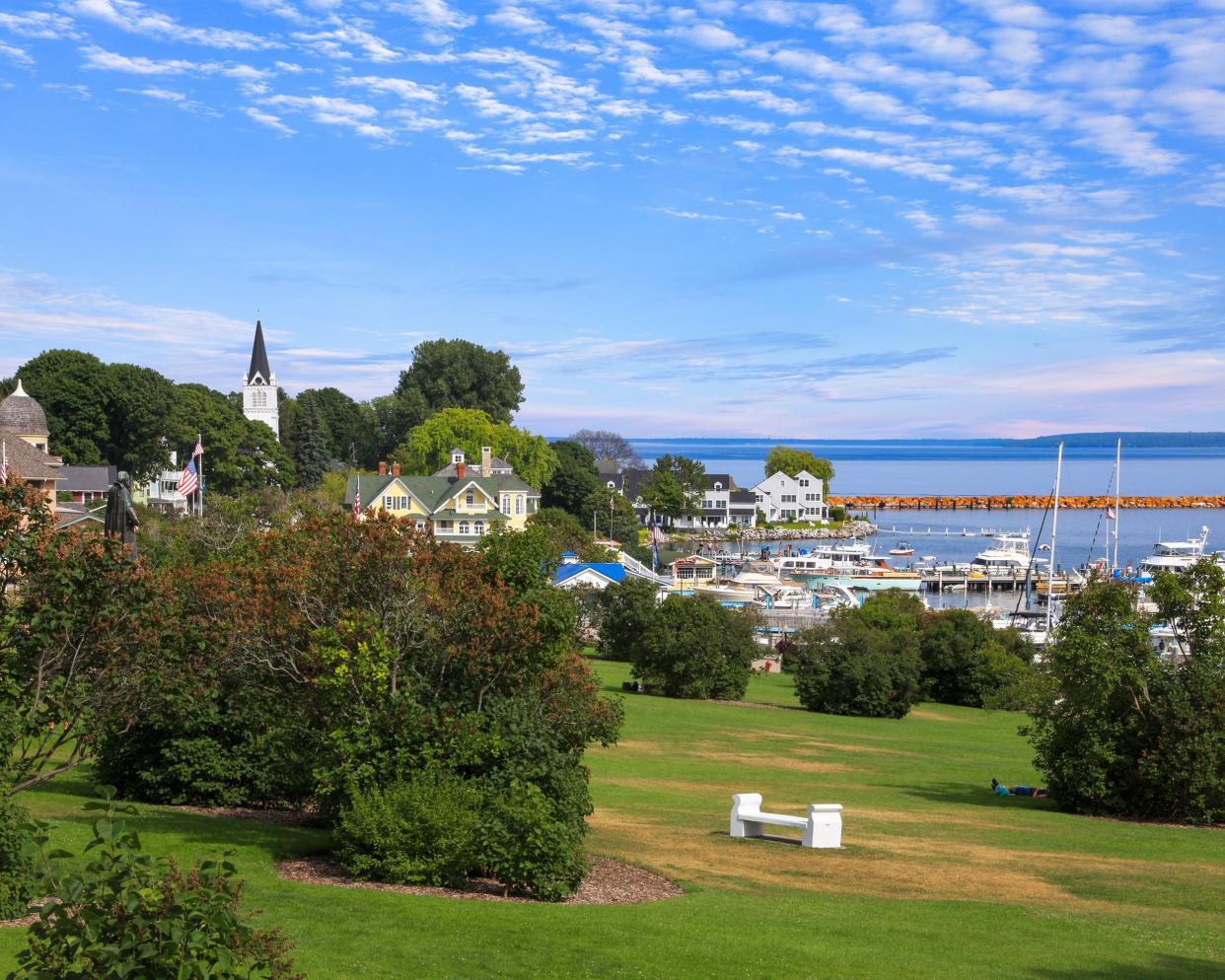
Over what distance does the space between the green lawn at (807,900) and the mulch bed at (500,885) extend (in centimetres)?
42

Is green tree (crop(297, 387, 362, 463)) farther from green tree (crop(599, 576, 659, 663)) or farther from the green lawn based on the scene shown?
the green lawn

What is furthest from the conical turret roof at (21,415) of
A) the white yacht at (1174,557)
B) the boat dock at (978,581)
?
the white yacht at (1174,557)

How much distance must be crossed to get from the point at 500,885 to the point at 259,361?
13903cm

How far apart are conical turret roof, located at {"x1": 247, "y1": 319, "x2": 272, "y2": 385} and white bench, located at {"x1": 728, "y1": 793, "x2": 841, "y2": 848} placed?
13409 cm

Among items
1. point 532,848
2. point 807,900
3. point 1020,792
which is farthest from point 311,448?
point 807,900

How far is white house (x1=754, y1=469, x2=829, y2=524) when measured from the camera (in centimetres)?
17225

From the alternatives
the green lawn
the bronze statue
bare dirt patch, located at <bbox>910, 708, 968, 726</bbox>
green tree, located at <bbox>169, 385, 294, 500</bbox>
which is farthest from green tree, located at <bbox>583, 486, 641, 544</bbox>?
the bronze statue

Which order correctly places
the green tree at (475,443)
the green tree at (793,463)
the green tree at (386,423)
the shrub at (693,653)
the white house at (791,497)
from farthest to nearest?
the green tree at (793,463) < the white house at (791,497) < the green tree at (386,423) < the green tree at (475,443) < the shrub at (693,653)

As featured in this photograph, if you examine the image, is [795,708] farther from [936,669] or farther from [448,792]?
[448,792]

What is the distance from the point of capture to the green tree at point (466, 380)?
148625mm

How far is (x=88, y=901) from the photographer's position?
660 centimetres

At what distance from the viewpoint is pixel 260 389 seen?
480ft

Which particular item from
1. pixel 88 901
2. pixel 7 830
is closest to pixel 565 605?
pixel 7 830

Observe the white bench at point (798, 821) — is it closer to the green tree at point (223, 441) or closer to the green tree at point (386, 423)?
the green tree at point (223, 441)
